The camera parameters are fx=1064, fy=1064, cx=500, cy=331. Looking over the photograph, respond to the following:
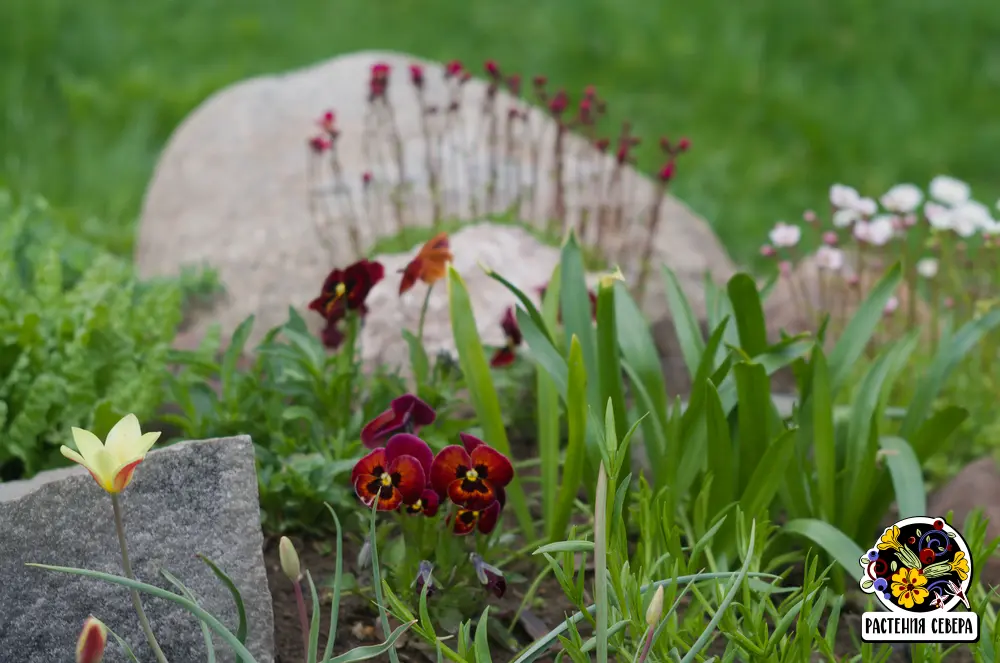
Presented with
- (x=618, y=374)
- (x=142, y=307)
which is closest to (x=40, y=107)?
(x=142, y=307)

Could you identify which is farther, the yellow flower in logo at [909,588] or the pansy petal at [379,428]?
the pansy petal at [379,428]

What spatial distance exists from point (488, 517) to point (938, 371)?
1340 mm

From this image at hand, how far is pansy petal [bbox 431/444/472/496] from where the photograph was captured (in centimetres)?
205

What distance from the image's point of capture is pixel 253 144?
501 centimetres

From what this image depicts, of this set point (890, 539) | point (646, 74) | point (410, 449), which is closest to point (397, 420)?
point (410, 449)

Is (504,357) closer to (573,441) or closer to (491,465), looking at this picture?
(573,441)

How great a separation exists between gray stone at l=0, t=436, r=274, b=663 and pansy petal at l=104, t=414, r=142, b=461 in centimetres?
33

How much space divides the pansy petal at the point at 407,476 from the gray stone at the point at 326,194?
1.73 m

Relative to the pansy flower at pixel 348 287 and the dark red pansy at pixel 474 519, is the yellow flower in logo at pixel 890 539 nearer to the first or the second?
the dark red pansy at pixel 474 519

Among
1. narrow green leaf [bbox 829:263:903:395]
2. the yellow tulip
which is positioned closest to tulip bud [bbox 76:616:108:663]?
the yellow tulip

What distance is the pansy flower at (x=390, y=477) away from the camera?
2033 millimetres

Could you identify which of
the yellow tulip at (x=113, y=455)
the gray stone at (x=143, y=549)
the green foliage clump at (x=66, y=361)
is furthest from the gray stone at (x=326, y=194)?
the yellow tulip at (x=113, y=455)

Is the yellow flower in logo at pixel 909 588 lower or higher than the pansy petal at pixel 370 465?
lower

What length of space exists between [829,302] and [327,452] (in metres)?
2.63
